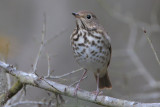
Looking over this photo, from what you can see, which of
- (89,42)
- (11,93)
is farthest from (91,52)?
(11,93)

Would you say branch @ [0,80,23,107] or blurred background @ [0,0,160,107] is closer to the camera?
branch @ [0,80,23,107]

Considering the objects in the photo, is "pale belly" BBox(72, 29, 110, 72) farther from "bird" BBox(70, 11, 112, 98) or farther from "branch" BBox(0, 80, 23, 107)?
"branch" BBox(0, 80, 23, 107)

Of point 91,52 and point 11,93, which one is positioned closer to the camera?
point 11,93

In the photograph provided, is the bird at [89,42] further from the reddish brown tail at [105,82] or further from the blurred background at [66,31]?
the blurred background at [66,31]

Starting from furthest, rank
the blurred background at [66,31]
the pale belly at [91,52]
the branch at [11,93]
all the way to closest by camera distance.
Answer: the blurred background at [66,31], the pale belly at [91,52], the branch at [11,93]

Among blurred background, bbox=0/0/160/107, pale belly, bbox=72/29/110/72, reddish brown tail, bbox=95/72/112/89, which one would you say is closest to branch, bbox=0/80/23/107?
pale belly, bbox=72/29/110/72

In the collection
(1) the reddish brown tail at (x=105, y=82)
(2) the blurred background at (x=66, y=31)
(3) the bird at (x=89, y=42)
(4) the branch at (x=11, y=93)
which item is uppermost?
(3) the bird at (x=89, y=42)

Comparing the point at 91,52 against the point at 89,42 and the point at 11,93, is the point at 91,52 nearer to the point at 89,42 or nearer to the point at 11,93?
the point at 89,42

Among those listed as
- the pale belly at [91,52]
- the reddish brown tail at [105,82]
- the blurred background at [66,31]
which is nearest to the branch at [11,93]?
the pale belly at [91,52]
